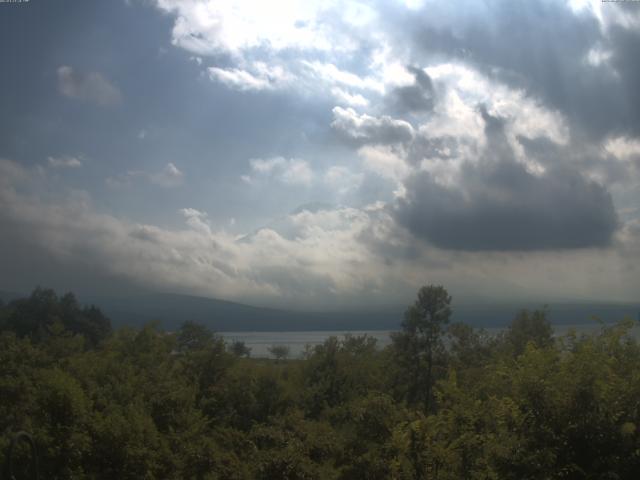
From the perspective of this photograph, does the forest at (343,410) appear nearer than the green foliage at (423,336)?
Yes

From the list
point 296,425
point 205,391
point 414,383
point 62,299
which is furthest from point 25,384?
point 62,299

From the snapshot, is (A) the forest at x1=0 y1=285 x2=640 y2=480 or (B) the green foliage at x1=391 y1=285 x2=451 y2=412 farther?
(B) the green foliage at x1=391 y1=285 x2=451 y2=412

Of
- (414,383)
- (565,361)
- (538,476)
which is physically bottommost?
(414,383)

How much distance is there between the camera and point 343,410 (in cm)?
2797

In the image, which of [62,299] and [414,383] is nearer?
[414,383]

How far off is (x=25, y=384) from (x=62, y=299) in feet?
307

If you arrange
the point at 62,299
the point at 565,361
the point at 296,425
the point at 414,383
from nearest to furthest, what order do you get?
the point at 565,361 → the point at 296,425 → the point at 414,383 → the point at 62,299

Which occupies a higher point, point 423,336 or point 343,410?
point 423,336

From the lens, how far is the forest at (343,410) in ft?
39.0

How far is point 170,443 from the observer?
75.4ft

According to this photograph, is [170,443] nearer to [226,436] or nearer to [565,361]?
[226,436]

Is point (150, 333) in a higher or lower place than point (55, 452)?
higher

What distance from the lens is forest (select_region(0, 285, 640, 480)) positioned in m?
11.9

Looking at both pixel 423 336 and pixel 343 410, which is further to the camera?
pixel 423 336
